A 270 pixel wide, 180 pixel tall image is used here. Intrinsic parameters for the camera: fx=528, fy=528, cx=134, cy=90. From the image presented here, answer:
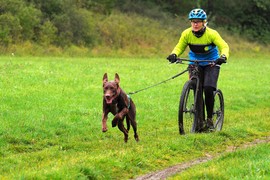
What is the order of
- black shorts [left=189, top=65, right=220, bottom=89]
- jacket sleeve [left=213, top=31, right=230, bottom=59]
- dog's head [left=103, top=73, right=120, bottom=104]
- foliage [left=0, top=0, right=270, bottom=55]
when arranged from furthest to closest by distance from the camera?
foliage [left=0, top=0, right=270, bottom=55] < black shorts [left=189, top=65, right=220, bottom=89] < jacket sleeve [left=213, top=31, right=230, bottom=59] < dog's head [left=103, top=73, right=120, bottom=104]

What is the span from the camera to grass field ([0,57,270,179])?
7.48 meters

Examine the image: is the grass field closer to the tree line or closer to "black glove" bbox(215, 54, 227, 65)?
"black glove" bbox(215, 54, 227, 65)

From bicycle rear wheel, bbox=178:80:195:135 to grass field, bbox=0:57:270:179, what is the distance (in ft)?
1.07

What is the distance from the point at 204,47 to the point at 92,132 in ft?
9.46

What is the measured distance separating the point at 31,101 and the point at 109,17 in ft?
109

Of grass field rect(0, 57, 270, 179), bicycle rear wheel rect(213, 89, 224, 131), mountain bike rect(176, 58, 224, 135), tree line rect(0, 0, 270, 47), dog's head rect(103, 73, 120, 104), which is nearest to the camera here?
grass field rect(0, 57, 270, 179)

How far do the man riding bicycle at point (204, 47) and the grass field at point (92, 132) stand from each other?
3.26 feet

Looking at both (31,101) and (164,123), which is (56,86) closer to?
(31,101)

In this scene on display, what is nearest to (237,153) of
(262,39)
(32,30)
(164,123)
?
(164,123)

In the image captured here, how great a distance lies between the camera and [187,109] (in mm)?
10367

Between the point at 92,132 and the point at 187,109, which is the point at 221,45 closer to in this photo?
the point at 187,109

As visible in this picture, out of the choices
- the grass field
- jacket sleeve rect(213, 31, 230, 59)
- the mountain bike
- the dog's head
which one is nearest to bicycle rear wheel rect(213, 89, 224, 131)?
the grass field

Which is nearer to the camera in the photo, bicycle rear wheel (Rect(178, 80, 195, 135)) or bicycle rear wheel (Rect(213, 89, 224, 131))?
bicycle rear wheel (Rect(178, 80, 195, 135))

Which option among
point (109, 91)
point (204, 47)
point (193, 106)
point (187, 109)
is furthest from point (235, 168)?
point (204, 47)
